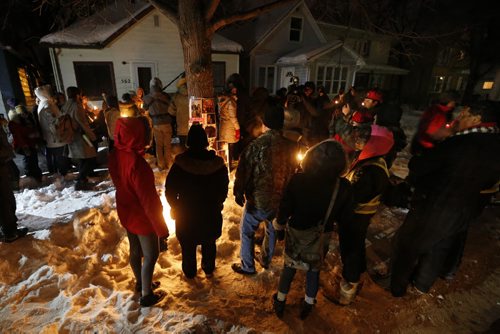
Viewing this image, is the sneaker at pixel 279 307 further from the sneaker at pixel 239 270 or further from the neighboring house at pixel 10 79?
the neighboring house at pixel 10 79

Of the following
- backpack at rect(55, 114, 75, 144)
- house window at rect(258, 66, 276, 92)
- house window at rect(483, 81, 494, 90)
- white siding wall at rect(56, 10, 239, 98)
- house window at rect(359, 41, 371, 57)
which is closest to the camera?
backpack at rect(55, 114, 75, 144)

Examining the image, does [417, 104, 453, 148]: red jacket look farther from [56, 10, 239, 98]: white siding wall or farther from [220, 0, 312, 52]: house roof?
[220, 0, 312, 52]: house roof

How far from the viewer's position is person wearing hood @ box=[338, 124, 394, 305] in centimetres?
291

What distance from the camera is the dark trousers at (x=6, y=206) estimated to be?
3748 mm

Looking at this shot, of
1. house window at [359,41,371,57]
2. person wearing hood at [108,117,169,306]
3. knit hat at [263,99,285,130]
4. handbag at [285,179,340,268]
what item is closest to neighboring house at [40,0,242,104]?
person wearing hood at [108,117,169,306]

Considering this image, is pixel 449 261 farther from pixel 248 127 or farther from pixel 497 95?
pixel 497 95

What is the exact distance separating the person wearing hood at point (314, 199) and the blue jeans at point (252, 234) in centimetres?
44

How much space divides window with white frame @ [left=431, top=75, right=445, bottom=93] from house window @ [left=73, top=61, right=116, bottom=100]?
31.2m

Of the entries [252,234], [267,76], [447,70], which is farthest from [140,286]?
[447,70]

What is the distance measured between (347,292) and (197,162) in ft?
7.46

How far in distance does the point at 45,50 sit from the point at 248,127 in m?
14.9

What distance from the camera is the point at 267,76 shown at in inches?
737

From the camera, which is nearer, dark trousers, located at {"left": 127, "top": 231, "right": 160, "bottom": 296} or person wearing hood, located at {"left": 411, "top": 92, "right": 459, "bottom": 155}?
dark trousers, located at {"left": 127, "top": 231, "right": 160, "bottom": 296}

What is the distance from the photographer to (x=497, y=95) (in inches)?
853
